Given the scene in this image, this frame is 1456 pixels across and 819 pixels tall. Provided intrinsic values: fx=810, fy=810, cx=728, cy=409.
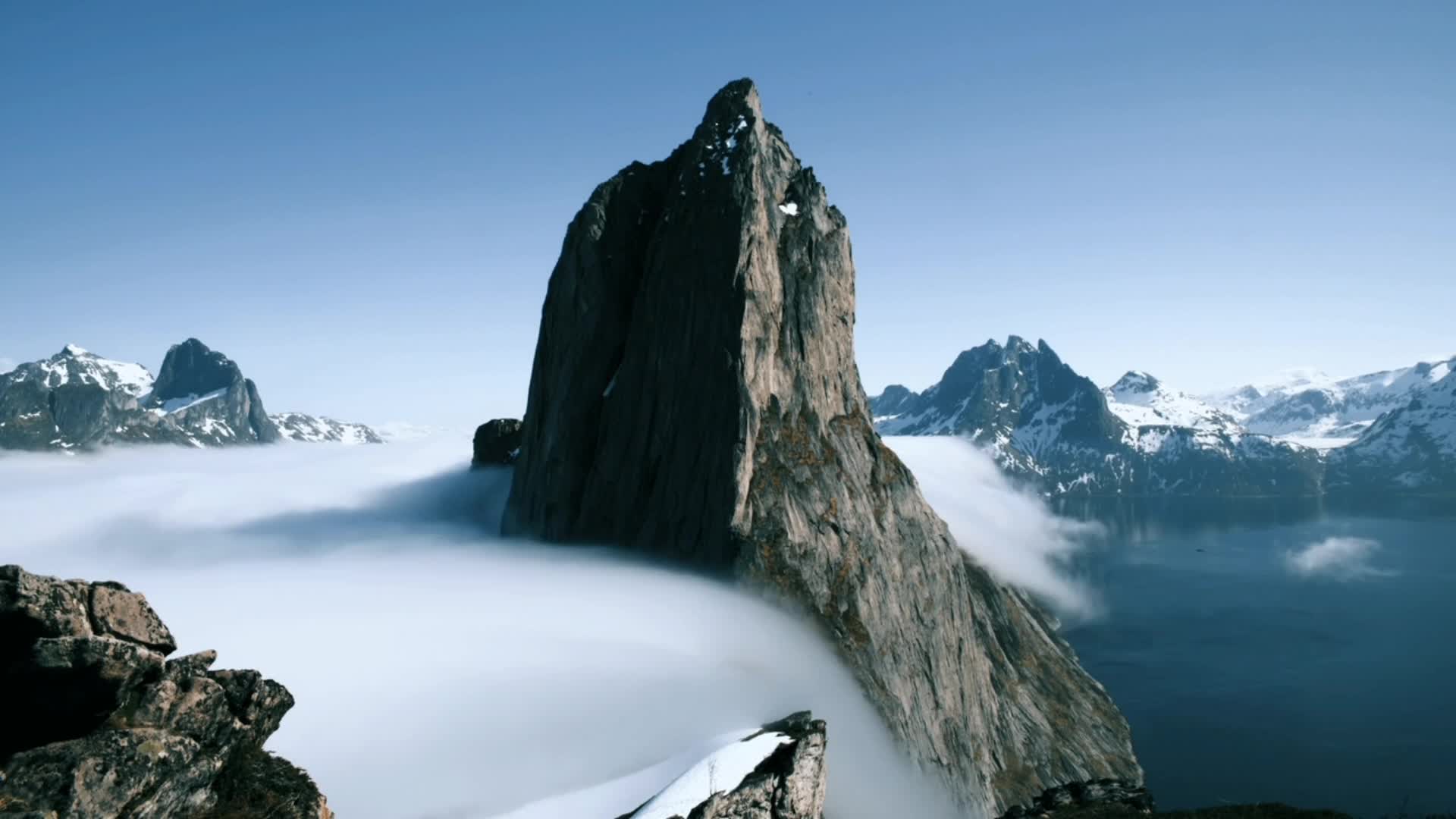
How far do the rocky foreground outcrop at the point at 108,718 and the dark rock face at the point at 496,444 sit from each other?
7396cm

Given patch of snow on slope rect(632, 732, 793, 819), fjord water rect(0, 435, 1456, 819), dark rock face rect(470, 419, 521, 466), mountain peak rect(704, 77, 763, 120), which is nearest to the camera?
patch of snow on slope rect(632, 732, 793, 819)

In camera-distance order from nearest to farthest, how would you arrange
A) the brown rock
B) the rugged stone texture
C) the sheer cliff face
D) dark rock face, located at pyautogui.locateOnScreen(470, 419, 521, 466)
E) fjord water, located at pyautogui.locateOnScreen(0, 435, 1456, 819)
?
the brown rock < the rugged stone texture < fjord water, located at pyautogui.locateOnScreen(0, 435, 1456, 819) < the sheer cliff face < dark rock face, located at pyautogui.locateOnScreen(470, 419, 521, 466)

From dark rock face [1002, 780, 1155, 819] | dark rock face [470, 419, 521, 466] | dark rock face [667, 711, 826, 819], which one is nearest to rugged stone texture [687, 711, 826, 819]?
dark rock face [667, 711, 826, 819]

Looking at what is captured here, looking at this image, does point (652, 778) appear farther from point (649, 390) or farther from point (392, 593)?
point (649, 390)

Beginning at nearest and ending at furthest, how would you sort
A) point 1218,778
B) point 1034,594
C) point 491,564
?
point 491,564 → point 1218,778 → point 1034,594

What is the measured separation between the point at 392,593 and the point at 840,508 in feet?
97.0

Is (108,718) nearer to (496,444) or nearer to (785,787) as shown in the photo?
(785,787)

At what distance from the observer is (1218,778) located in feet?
303

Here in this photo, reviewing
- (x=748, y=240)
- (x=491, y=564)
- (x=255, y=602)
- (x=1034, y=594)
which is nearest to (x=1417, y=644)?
(x=1034, y=594)

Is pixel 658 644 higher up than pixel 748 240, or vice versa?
pixel 748 240

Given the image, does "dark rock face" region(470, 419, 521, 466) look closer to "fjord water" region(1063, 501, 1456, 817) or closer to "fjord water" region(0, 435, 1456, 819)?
"fjord water" region(0, 435, 1456, 819)

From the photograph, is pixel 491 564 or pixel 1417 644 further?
pixel 1417 644

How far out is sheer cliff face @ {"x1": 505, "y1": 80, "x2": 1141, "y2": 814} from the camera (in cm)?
5344

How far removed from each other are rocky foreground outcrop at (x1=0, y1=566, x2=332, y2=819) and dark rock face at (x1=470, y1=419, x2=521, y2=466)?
74.0m
